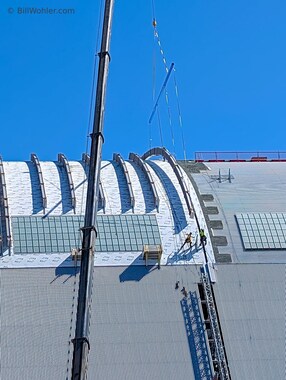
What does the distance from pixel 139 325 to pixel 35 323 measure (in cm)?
646

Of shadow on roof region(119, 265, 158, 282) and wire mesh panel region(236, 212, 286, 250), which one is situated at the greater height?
wire mesh panel region(236, 212, 286, 250)

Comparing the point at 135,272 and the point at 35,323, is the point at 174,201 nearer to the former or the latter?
the point at 135,272

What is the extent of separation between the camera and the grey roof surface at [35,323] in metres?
45.5

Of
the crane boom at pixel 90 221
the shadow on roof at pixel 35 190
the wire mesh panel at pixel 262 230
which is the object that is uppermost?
the shadow on roof at pixel 35 190

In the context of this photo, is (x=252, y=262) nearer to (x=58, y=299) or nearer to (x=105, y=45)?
(x=58, y=299)

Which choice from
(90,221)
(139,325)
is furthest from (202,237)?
(90,221)

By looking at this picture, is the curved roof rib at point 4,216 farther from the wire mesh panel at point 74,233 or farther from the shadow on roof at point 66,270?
the shadow on roof at point 66,270

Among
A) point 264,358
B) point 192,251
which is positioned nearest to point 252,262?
point 192,251

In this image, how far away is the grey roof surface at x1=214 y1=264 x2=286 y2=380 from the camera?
47.4 metres

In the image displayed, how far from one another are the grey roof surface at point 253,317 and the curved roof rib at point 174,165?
22.7 feet

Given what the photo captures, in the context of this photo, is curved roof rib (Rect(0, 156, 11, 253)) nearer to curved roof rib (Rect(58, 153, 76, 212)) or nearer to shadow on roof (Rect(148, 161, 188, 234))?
curved roof rib (Rect(58, 153, 76, 212))

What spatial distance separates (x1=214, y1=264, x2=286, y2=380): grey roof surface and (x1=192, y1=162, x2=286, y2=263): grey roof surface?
2013mm

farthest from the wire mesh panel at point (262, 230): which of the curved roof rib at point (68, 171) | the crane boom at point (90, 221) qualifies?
the crane boom at point (90, 221)

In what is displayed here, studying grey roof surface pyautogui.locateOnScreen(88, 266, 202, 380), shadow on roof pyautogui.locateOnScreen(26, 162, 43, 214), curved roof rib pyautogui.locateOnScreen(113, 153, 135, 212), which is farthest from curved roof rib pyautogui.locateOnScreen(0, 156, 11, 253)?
curved roof rib pyautogui.locateOnScreen(113, 153, 135, 212)
